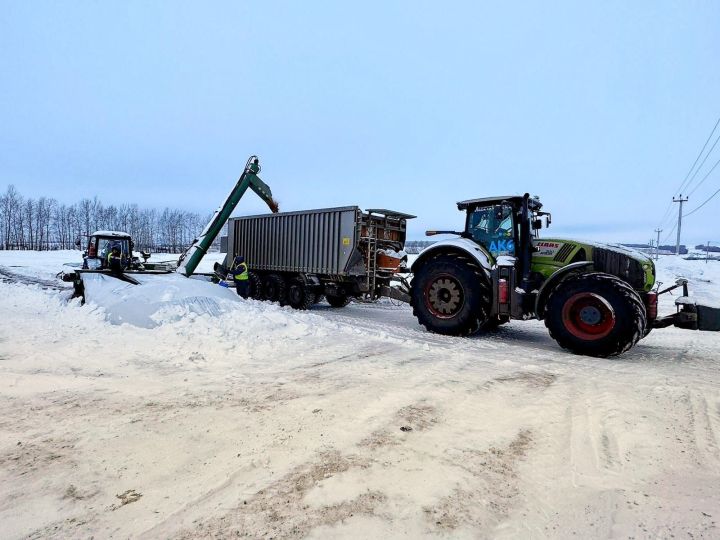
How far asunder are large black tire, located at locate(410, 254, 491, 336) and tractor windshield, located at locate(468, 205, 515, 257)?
1.82ft

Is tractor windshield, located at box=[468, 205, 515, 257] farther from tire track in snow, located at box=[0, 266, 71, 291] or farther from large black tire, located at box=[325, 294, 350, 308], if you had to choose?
tire track in snow, located at box=[0, 266, 71, 291]

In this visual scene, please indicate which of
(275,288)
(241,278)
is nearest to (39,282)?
(241,278)

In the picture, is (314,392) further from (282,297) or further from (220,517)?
(282,297)

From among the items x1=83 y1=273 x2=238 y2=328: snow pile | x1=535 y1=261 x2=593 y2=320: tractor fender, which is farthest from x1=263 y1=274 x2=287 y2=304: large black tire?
x1=535 y1=261 x2=593 y2=320: tractor fender

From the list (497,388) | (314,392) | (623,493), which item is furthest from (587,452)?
(314,392)

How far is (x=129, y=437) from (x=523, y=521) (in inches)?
110

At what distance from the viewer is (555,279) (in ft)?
24.0

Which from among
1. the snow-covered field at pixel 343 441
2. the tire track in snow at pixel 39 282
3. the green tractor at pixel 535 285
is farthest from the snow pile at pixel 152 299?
the tire track in snow at pixel 39 282

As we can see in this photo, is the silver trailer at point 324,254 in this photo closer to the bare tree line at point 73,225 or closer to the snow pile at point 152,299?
the snow pile at point 152,299

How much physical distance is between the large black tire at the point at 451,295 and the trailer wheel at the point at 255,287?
651 cm

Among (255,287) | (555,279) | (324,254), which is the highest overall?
(324,254)

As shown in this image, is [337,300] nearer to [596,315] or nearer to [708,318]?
[596,315]

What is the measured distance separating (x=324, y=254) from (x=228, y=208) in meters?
4.94

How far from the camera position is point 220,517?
2.36m
